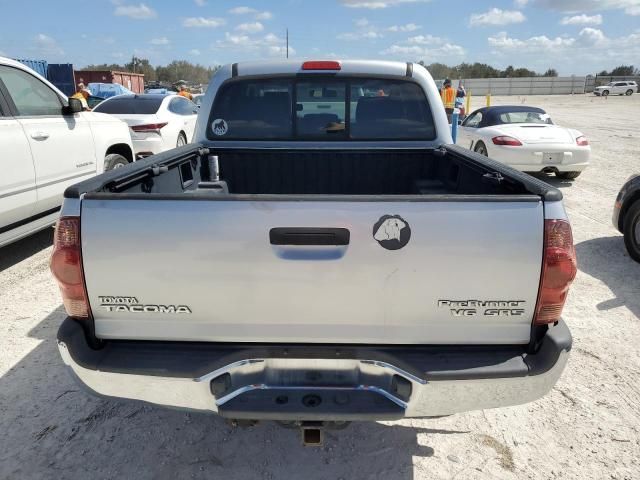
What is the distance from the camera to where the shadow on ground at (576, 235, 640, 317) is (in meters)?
4.49

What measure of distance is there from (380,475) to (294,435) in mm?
548

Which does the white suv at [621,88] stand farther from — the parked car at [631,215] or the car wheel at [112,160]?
the car wheel at [112,160]


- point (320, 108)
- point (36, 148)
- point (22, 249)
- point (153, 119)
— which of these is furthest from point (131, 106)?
point (320, 108)

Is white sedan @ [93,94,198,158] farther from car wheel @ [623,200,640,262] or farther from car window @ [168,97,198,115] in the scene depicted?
car wheel @ [623,200,640,262]

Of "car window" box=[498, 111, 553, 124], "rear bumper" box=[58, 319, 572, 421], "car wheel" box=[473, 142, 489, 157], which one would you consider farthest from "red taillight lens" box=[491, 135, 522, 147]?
"rear bumper" box=[58, 319, 572, 421]

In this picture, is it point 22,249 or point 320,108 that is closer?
point 320,108

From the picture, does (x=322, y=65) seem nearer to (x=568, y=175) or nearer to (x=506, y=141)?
(x=506, y=141)

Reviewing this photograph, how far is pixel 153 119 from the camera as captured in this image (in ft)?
31.7

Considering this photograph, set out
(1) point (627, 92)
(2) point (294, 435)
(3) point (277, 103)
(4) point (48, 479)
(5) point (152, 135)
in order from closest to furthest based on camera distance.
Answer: (4) point (48, 479) < (2) point (294, 435) < (3) point (277, 103) < (5) point (152, 135) < (1) point (627, 92)

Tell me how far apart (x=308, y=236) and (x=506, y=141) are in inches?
308

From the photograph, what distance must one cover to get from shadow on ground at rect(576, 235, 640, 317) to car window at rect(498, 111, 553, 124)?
4.15 metres

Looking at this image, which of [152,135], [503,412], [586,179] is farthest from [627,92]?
[503,412]

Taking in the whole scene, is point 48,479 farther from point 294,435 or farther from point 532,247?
point 532,247

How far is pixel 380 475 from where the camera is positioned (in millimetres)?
2457
